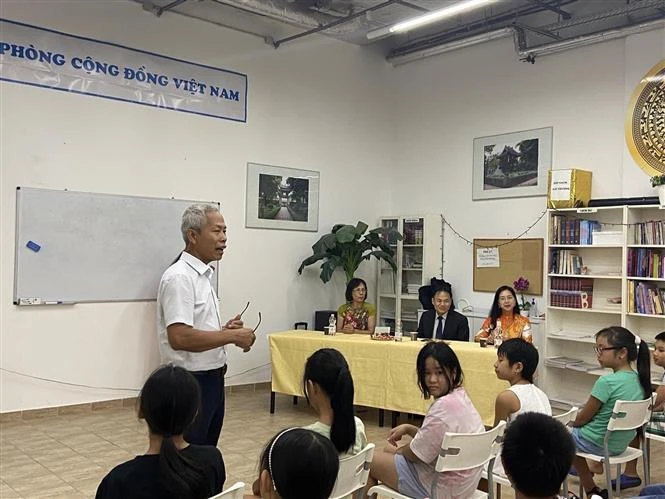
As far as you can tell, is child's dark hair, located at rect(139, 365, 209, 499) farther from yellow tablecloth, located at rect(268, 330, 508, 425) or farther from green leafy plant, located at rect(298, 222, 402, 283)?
green leafy plant, located at rect(298, 222, 402, 283)

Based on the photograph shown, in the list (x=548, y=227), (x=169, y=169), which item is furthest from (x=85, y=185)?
(x=548, y=227)

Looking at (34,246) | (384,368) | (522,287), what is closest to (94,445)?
(34,246)

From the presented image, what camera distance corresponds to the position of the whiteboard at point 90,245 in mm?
5766

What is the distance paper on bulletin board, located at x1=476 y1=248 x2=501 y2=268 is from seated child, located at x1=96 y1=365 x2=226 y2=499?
5.78m

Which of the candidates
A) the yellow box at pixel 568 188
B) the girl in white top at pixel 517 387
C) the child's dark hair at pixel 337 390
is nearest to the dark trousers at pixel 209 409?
the child's dark hair at pixel 337 390

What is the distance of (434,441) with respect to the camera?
2.78 metres

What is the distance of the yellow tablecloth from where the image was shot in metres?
5.07

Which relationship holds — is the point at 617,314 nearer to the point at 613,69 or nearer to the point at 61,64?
Result: the point at 613,69

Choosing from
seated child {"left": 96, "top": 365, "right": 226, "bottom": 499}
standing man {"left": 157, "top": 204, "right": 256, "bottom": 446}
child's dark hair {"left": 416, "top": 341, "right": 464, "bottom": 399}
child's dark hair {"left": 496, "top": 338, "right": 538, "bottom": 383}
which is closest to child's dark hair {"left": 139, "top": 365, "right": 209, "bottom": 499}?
seated child {"left": 96, "top": 365, "right": 226, "bottom": 499}

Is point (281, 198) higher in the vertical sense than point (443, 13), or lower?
lower

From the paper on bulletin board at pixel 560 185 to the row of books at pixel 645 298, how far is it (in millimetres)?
1031

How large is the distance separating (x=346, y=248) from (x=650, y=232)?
3133mm

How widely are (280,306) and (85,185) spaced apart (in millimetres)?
2585

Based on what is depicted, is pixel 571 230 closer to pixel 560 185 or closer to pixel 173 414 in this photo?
pixel 560 185
